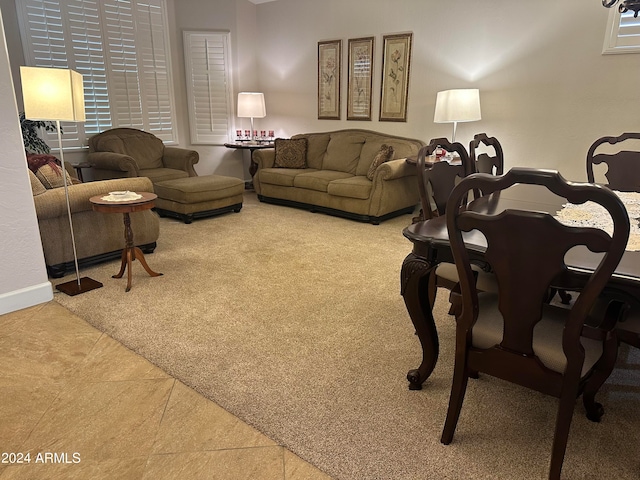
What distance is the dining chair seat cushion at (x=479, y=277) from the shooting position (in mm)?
2162

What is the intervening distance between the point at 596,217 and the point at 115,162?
4705 mm

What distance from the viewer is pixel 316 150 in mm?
6098

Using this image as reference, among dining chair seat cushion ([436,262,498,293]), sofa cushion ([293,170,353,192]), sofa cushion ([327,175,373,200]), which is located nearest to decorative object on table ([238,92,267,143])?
sofa cushion ([293,170,353,192])

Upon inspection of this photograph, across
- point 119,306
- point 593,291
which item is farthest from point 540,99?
point 119,306

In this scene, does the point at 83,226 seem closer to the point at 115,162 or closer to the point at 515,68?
the point at 115,162

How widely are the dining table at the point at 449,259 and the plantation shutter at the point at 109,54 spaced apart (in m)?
5.01

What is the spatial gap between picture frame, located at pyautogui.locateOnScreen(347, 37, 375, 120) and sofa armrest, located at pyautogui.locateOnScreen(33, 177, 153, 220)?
325 cm

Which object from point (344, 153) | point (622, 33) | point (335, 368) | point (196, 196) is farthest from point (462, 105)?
point (335, 368)

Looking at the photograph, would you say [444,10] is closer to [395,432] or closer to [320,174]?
[320,174]

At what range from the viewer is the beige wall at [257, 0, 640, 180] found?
13.3 ft

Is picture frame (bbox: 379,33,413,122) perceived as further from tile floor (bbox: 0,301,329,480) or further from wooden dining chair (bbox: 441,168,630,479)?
tile floor (bbox: 0,301,329,480)

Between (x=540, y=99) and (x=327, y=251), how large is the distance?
2607 mm

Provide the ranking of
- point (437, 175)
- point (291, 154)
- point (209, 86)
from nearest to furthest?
point (437, 175)
point (291, 154)
point (209, 86)

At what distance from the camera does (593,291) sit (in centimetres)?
130
